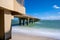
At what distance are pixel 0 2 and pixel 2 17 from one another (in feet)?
6.42

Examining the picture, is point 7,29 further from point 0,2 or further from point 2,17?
point 0,2

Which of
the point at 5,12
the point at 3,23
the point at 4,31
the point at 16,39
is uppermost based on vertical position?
the point at 5,12

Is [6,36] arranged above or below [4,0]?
below

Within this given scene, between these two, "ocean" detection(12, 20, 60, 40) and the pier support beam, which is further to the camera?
"ocean" detection(12, 20, 60, 40)

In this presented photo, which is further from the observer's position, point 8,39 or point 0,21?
point 8,39

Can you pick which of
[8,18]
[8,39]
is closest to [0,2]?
[8,18]

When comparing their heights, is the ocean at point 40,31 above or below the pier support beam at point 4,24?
below

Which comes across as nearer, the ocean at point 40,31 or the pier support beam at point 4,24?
the pier support beam at point 4,24

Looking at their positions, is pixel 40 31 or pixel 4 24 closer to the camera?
pixel 4 24

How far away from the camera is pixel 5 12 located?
23.1 feet

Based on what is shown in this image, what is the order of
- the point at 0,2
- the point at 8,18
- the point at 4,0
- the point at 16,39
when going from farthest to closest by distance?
1. the point at 16,39
2. the point at 8,18
3. the point at 4,0
4. the point at 0,2

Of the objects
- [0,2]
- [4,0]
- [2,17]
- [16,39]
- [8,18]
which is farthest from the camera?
[16,39]

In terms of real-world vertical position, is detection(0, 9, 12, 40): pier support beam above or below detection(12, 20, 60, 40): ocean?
above

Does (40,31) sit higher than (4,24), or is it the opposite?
(4,24)
